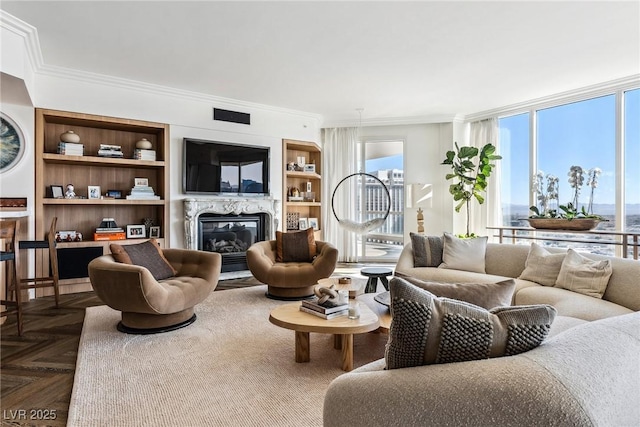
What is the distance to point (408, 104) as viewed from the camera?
578 cm

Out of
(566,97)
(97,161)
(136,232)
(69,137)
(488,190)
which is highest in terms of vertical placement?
(566,97)

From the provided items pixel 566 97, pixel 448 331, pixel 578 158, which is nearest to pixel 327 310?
pixel 448 331

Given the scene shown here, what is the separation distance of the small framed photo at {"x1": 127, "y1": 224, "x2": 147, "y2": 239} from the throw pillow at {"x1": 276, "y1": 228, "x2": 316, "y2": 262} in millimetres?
1917

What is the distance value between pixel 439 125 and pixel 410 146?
2.03ft

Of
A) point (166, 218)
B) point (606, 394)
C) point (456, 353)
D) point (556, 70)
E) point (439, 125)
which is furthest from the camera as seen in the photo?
point (439, 125)

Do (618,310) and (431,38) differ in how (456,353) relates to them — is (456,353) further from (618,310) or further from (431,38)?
(431,38)

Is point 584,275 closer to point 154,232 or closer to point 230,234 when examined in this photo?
point 230,234

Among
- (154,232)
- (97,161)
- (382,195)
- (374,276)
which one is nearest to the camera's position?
(374,276)

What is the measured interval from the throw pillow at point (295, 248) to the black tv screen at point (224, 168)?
1536 millimetres

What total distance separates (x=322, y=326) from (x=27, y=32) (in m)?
3.69

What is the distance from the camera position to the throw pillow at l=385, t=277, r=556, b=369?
3.29 ft

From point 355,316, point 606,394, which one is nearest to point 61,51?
point 355,316

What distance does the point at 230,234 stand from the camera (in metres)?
5.52

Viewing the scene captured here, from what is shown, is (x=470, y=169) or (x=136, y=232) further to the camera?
(x=470, y=169)
